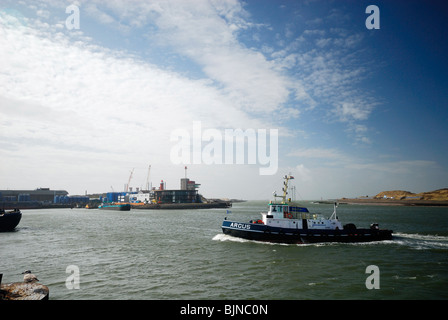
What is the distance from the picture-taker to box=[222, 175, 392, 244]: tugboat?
3162 cm

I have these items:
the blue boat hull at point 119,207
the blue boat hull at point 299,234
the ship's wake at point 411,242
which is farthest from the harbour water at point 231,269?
the blue boat hull at point 119,207

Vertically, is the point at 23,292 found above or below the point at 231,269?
above

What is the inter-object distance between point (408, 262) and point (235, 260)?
1622 cm

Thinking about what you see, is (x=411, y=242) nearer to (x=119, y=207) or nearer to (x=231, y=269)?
(x=231, y=269)

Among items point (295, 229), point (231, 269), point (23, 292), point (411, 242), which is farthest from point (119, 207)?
point (23, 292)

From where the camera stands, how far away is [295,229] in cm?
3162

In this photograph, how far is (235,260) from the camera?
2406 centimetres

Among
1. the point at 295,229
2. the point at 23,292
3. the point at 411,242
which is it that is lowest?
the point at 411,242

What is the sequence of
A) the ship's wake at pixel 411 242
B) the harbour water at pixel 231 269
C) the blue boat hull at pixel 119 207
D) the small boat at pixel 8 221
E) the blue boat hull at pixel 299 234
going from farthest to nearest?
the blue boat hull at pixel 119 207 < the small boat at pixel 8 221 < the blue boat hull at pixel 299 234 < the ship's wake at pixel 411 242 < the harbour water at pixel 231 269

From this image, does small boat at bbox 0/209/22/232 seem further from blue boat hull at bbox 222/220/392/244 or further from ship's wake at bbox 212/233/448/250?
blue boat hull at bbox 222/220/392/244

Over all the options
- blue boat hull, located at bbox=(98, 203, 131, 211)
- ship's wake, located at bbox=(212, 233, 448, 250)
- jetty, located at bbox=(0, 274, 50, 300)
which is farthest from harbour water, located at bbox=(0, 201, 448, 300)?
blue boat hull, located at bbox=(98, 203, 131, 211)

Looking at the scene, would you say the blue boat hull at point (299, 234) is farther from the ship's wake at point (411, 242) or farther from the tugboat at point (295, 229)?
the ship's wake at point (411, 242)

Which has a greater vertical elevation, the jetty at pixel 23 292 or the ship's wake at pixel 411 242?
the jetty at pixel 23 292

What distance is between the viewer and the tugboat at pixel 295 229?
1245 inches
